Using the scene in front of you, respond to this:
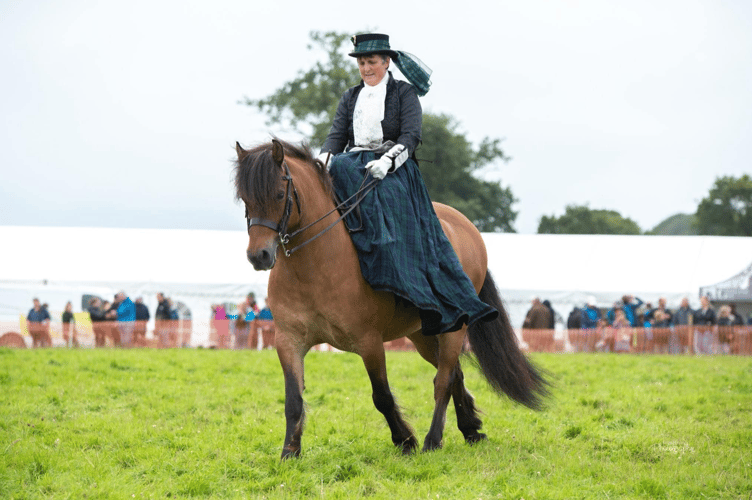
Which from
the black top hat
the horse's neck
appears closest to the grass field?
the horse's neck

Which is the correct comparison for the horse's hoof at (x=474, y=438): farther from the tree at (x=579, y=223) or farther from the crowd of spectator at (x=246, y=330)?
the tree at (x=579, y=223)

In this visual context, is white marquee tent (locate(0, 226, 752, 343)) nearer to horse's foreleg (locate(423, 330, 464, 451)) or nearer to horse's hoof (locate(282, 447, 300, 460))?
horse's foreleg (locate(423, 330, 464, 451))

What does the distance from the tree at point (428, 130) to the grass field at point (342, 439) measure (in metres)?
34.1

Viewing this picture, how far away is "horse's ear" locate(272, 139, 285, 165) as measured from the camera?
204 inches

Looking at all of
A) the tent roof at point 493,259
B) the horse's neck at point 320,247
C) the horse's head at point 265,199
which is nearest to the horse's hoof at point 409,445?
the horse's neck at point 320,247

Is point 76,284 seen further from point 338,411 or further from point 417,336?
point 417,336

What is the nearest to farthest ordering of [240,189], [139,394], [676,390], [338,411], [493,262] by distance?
[240,189], [338,411], [139,394], [676,390], [493,262]

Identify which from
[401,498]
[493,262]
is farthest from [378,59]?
[493,262]

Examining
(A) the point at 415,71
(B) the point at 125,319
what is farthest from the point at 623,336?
(A) the point at 415,71

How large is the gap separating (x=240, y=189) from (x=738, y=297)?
22.5 m

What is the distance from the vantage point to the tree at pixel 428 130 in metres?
45.9

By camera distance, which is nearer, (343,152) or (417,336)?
(343,152)

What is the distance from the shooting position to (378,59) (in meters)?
6.41

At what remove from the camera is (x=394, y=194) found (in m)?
6.12
